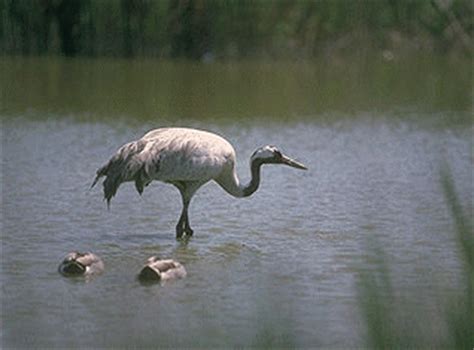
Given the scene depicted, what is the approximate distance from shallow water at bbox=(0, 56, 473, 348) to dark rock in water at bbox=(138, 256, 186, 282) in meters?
0.06

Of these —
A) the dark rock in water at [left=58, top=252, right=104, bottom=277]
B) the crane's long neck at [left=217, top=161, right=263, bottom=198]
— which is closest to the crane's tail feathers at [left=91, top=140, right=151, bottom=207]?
the crane's long neck at [left=217, top=161, right=263, bottom=198]

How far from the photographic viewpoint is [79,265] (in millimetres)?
7898

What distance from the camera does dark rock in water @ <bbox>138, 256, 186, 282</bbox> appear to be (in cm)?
775

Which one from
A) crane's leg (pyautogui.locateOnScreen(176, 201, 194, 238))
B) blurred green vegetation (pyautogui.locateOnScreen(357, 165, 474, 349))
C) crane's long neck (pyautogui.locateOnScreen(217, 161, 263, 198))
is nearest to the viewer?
blurred green vegetation (pyautogui.locateOnScreen(357, 165, 474, 349))

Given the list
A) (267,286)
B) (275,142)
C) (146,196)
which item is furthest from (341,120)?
(267,286)

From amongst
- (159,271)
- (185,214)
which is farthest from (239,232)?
(159,271)

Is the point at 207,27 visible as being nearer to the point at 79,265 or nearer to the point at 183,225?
the point at 183,225

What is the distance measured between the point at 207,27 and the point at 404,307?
20.0m

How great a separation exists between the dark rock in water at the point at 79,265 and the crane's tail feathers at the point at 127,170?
1.09m

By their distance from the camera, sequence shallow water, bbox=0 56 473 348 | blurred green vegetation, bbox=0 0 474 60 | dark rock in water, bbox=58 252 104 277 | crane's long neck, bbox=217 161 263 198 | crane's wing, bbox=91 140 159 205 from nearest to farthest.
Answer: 1. shallow water, bbox=0 56 473 348
2. dark rock in water, bbox=58 252 104 277
3. crane's wing, bbox=91 140 159 205
4. crane's long neck, bbox=217 161 263 198
5. blurred green vegetation, bbox=0 0 474 60

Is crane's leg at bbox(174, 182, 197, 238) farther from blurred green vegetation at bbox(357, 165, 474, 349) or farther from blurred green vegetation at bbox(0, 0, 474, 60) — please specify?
blurred green vegetation at bbox(0, 0, 474, 60)

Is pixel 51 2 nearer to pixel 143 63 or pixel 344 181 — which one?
pixel 143 63

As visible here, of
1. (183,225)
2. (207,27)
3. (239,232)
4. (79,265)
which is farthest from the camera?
(207,27)

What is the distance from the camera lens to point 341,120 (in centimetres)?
1678
